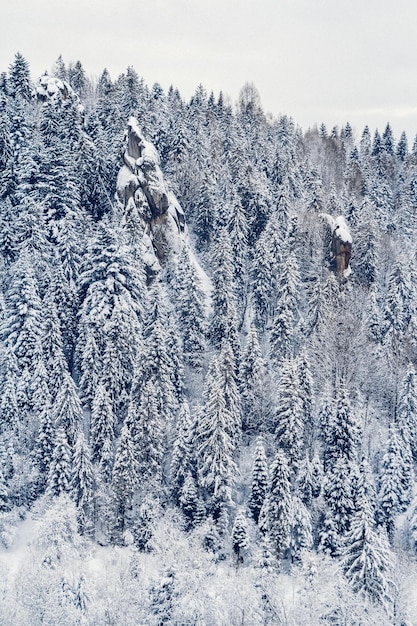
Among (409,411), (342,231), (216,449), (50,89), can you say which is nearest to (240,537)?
(216,449)

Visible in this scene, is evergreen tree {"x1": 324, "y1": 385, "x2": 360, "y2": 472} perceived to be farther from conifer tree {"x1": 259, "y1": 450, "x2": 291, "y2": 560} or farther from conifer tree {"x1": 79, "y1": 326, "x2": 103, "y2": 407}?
conifer tree {"x1": 79, "y1": 326, "x2": 103, "y2": 407}

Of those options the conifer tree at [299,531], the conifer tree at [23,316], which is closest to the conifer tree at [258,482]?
the conifer tree at [299,531]

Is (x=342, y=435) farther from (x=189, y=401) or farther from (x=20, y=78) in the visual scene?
(x=20, y=78)

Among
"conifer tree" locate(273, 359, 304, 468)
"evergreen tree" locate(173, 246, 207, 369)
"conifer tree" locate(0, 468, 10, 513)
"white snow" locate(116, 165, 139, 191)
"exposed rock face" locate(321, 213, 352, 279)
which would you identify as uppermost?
"white snow" locate(116, 165, 139, 191)

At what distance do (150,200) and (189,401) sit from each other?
113 feet

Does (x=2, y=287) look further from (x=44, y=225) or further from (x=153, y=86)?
(x=153, y=86)

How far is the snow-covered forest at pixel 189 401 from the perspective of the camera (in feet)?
136

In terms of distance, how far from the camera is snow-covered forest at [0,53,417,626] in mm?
41312

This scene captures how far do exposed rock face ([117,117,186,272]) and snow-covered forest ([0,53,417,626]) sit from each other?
0.31 meters

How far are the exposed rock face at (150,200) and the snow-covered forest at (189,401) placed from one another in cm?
31

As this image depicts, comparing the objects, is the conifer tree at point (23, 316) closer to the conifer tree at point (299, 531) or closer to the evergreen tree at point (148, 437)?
the evergreen tree at point (148, 437)

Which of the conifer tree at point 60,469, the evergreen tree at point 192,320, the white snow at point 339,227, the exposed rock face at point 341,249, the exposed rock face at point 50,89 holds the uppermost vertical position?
the exposed rock face at point 50,89

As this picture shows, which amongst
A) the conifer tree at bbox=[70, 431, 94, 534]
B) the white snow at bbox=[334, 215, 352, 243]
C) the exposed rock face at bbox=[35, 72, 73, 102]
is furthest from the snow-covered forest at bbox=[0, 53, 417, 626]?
the exposed rock face at bbox=[35, 72, 73, 102]

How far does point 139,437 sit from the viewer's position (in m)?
50.9
